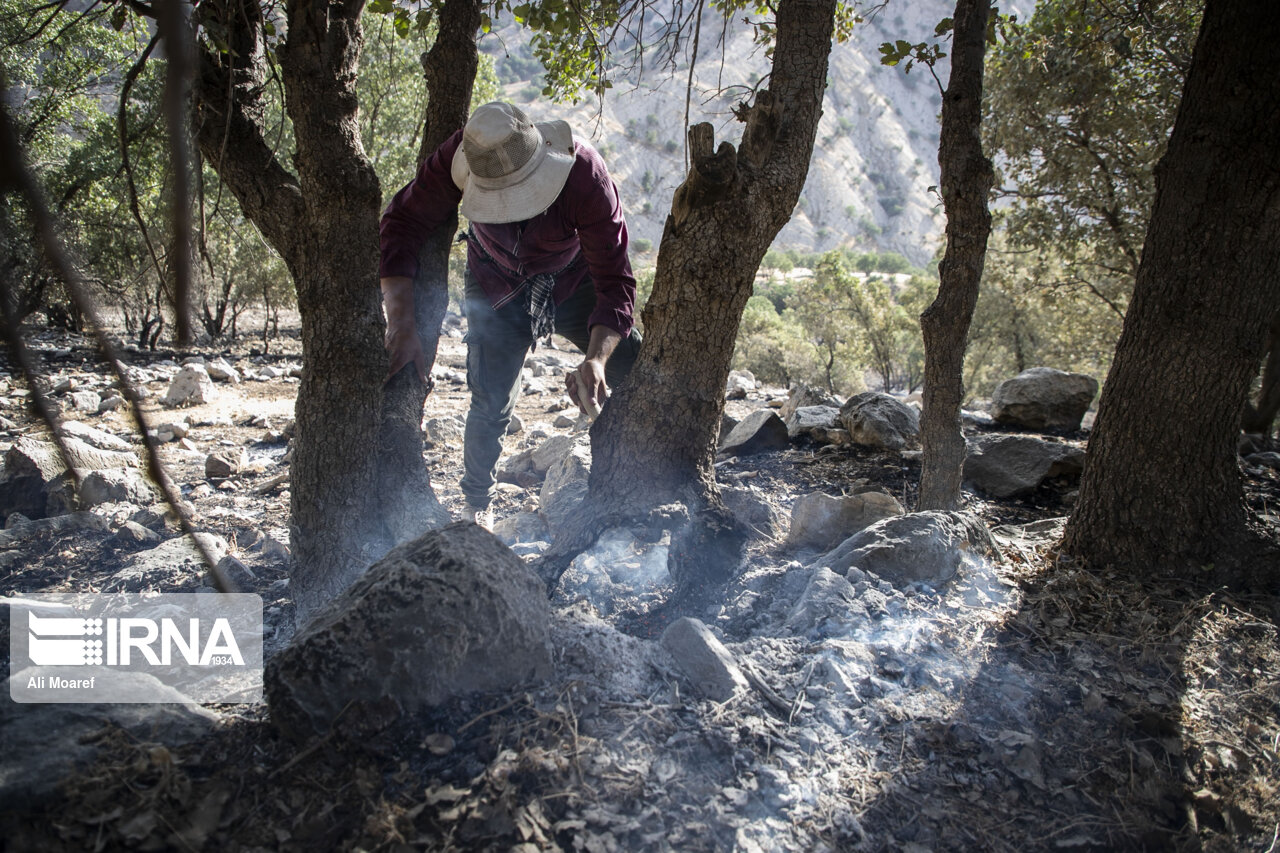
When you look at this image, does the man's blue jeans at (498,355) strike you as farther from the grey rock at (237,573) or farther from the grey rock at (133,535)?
the grey rock at (133,535)

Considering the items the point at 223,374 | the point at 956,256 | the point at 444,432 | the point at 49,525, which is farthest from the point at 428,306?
the point at 223,374

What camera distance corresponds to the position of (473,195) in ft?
8.15

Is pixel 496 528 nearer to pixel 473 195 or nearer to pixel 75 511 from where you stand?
pixel 473 195

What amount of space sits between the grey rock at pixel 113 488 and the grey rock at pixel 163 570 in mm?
1081

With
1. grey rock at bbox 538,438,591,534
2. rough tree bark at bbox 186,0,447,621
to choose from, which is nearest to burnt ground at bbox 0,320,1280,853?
rough tree bark at bbox 186,0,447,621

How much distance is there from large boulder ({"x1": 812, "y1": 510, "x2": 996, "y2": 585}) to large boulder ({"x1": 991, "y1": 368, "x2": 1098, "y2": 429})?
13.6 feet

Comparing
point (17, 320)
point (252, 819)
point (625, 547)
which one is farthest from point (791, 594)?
point (17, 320)

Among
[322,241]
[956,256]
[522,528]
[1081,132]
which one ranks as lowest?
[522,528]

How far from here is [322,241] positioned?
228 cm

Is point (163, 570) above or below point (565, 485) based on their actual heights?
below

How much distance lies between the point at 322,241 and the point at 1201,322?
9.92 feet

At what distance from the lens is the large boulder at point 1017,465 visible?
4.07 metres

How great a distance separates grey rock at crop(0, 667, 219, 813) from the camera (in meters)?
1.17

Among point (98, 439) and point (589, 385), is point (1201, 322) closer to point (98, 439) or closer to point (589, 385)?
point (589, 385)
